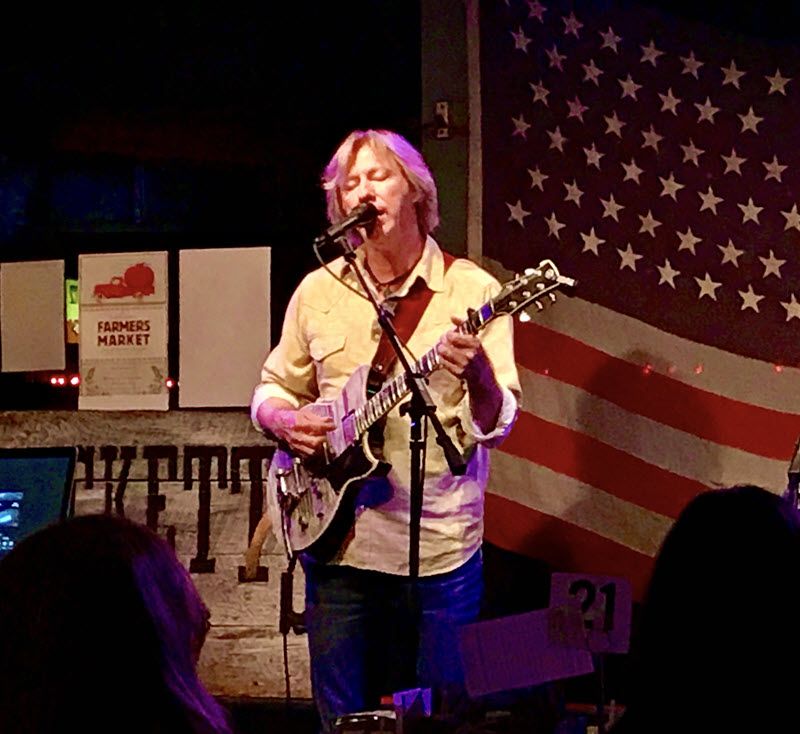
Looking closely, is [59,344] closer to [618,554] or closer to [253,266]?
[253,266]

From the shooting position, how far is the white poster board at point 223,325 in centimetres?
429

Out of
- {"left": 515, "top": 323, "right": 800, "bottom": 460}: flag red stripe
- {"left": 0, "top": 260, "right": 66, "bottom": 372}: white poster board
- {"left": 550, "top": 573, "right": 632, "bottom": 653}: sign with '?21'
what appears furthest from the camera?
{"left": 0, "top": 260, "right": 66, "bottom": 372}: white poster board

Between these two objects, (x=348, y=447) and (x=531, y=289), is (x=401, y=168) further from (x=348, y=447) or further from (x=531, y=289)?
(x=348, y=447)

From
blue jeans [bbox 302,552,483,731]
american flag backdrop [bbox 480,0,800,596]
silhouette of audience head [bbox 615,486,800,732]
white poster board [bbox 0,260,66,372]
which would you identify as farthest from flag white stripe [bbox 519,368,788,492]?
silhouette of audience head [bbox 615,486,800,732]

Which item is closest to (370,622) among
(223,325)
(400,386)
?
(400,386)

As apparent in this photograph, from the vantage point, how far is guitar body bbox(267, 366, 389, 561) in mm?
3021

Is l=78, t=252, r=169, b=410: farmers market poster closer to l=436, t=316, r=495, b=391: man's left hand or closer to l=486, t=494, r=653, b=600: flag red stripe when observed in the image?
l=486, t=494, r=653, b=600: flag red stripe

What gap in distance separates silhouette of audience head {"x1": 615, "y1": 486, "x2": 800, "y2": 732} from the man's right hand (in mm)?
1746

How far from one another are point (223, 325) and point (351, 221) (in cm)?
148

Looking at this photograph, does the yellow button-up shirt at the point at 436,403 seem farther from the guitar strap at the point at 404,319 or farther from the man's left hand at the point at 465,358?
the man's left hand at the point at 465,358

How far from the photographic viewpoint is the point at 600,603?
260 cm

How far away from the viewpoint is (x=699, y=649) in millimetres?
1300

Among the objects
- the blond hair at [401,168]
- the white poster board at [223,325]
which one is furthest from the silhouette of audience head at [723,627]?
the white poster board at [223,325]

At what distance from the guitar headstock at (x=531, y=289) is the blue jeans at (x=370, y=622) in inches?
26.6
